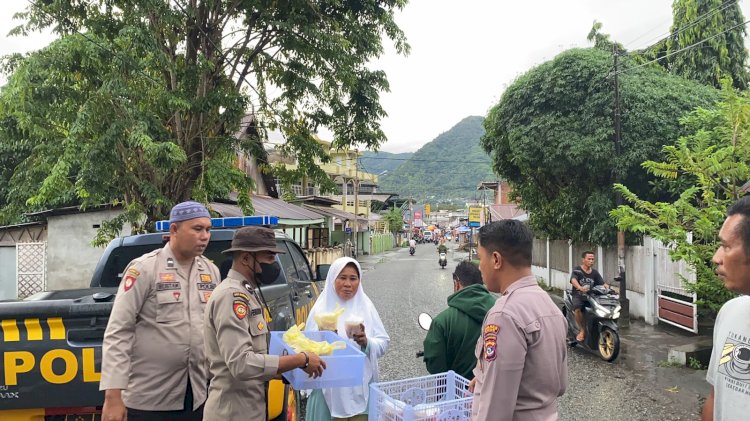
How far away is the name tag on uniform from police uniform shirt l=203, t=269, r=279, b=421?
1.37 ft

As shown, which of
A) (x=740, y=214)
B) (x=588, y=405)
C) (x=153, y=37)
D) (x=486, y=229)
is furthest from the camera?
(x=153, y=37)

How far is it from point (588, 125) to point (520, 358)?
12552 mm

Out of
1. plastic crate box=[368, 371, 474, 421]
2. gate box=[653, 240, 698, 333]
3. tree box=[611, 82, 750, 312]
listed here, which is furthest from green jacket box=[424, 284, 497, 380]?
gate box=[653, 240, 698, 333]

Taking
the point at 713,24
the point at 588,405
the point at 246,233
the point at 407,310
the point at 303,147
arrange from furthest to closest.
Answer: the point at 713,24
the point at 407,310
the point at 303,147
the point at 588,405
the point at 246,233

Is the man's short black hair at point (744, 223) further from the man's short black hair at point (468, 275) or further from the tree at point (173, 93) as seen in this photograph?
the tree at point (173, 93)

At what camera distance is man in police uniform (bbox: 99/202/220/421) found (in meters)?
2.70

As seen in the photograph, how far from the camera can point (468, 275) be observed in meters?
3.33

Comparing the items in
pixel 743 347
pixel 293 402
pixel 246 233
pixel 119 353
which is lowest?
pixel 293 402

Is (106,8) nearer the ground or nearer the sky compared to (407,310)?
nearer the sky

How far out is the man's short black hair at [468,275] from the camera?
3309 millimetres

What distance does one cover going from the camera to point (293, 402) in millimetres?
3867

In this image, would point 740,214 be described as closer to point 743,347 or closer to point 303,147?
point 743,347

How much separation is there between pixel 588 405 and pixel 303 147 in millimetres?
7275

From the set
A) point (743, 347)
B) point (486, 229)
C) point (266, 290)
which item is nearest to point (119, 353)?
point (266, 290)
